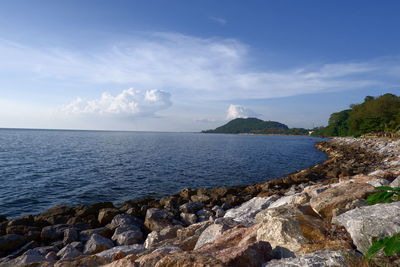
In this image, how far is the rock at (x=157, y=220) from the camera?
380 inches

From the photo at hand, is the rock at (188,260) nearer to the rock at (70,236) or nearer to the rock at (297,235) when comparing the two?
the rock at (297,235)

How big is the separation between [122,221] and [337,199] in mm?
7649

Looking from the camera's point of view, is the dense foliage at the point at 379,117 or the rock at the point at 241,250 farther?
the dense foliage at the point at 379,117

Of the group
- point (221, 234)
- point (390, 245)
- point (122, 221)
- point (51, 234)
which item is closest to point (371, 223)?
point (390, 245)

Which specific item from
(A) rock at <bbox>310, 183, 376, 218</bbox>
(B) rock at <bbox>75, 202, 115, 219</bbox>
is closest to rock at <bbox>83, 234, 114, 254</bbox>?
(B) rock at <bbox>75, 202, 115, 219</bbox>

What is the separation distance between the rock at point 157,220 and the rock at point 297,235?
5.96m

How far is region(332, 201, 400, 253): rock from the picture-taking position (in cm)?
371

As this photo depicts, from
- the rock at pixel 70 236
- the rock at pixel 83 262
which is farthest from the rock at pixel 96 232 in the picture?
the rock at pixel 83 262

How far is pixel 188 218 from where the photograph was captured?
1083 centimetres

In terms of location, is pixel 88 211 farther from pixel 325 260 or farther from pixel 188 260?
pixel 325 260

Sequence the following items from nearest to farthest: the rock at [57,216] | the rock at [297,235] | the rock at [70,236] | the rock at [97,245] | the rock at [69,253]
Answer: the rock at [297,235], the rock at [69,253], the rock at [97,245], the rock at [70,236], the rock at [57,216]

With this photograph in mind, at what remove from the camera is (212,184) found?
1991 centimetres

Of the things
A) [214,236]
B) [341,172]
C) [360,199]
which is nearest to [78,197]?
[214,236]

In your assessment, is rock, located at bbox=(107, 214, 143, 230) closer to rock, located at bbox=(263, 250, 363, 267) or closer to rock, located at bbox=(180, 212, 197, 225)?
rock, located at bbox=(180, 212, 197, 225)
